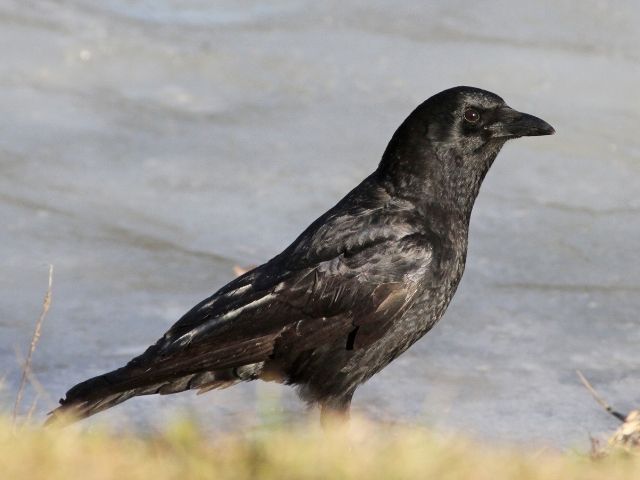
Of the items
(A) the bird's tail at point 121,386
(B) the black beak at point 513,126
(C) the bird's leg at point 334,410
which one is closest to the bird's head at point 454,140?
(B) the black beak at point 513,126

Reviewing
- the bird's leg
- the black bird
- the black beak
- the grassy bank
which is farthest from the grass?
the black beak

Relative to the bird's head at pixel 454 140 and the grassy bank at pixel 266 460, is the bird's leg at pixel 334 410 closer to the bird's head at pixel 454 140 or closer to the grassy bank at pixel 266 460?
the bird's head at pixel 454 140

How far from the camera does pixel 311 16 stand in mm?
12062

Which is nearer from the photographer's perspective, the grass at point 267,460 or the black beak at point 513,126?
the grass at point 267,460

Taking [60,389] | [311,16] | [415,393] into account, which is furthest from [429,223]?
[311,16]

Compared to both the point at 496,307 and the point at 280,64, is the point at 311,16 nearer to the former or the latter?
the point at 280,64

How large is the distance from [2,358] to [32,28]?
18.6 feet

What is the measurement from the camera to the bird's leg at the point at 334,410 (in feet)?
17.9

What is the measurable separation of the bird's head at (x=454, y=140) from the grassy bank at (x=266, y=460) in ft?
5.47

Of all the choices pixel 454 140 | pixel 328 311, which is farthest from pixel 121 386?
pixel 454 140

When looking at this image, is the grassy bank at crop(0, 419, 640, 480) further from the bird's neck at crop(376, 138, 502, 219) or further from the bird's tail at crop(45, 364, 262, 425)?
the bird's neck at crop(376, 138, 502, 219)

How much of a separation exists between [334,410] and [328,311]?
41 centimetres

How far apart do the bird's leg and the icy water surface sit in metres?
0.27

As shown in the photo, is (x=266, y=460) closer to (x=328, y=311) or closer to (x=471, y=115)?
(x=328, y=311)
